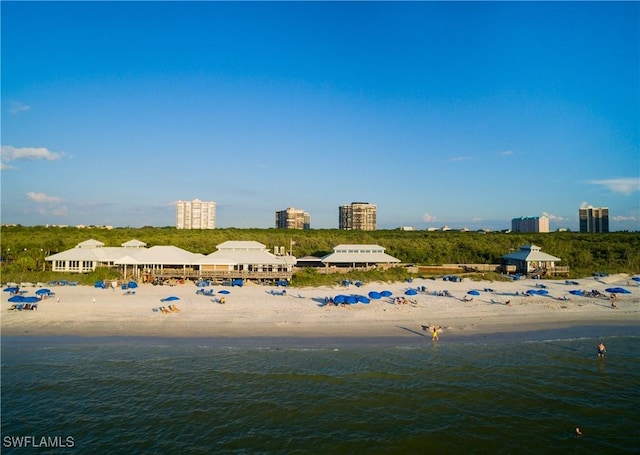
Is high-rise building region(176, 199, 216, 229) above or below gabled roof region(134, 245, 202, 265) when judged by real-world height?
above

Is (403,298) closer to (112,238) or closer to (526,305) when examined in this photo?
(526,305)

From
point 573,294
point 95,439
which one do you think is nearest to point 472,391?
point 95,439

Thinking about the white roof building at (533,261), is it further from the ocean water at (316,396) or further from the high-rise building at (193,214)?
the high-rise building at (193,214)

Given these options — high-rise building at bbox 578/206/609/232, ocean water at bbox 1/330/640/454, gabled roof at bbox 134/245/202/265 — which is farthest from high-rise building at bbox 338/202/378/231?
ocean water at bbox 1/330/640/454

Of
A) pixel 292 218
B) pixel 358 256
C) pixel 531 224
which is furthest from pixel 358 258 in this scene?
pixel 531 224

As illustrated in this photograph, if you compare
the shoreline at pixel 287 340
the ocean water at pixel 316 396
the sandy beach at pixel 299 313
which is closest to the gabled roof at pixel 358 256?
the sandy beach at pixel 299 313

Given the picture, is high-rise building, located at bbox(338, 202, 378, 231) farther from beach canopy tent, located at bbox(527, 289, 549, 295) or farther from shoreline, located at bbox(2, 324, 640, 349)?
shoreline, located at bbox(2, 324, 640, 349)

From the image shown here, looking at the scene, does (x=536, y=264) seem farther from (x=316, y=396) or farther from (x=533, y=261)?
(x=316, y=396)
